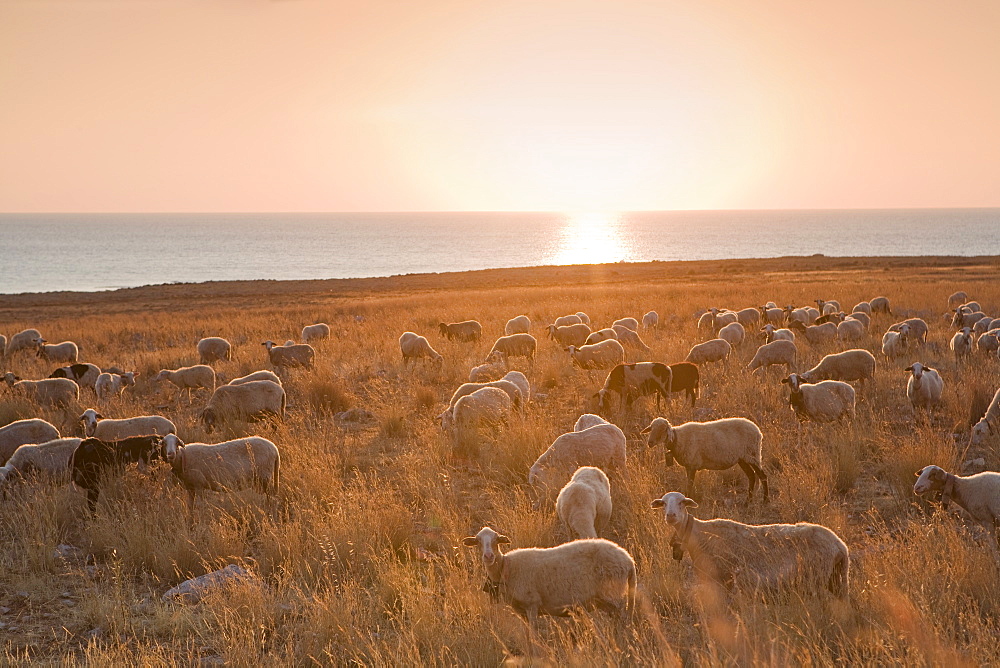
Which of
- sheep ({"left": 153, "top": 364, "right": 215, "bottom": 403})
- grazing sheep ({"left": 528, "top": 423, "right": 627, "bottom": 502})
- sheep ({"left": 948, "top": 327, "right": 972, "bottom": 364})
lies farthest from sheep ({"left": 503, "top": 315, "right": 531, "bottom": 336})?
grazing sheep ({"left": 528, "top": 423, "right": 627, "bottom": 502})

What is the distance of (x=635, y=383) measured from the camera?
1284 centimetres

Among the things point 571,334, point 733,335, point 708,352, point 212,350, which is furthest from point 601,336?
point 212,350

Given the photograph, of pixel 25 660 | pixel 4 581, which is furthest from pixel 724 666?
pixel 4 581

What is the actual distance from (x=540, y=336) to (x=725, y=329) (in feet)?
23.3

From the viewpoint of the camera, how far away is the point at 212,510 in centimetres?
835

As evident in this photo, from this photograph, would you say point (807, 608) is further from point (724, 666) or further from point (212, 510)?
point (212, 510)

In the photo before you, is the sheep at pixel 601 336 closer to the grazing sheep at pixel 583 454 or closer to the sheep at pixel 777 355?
the sheep at pixel 777 355

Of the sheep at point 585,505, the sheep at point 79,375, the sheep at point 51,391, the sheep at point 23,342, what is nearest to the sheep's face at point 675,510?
the sheep at point 585,505

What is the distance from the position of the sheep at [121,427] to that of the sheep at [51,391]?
4247mm

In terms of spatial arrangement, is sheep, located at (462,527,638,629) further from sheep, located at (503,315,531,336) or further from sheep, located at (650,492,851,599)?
sheep, located at (503,315,531,336)

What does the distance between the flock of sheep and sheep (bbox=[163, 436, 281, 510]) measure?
2 cm

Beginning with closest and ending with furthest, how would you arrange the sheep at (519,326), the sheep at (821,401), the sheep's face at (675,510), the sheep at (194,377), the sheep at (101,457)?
the sheep's face at (675,510)
the sheep at (101,457)
the sheep at (821,401)
the sheep at (194,377)
the sheep at (519,326)

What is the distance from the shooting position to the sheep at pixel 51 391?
48.2 feet

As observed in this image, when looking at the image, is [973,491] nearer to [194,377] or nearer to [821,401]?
[821,401]
